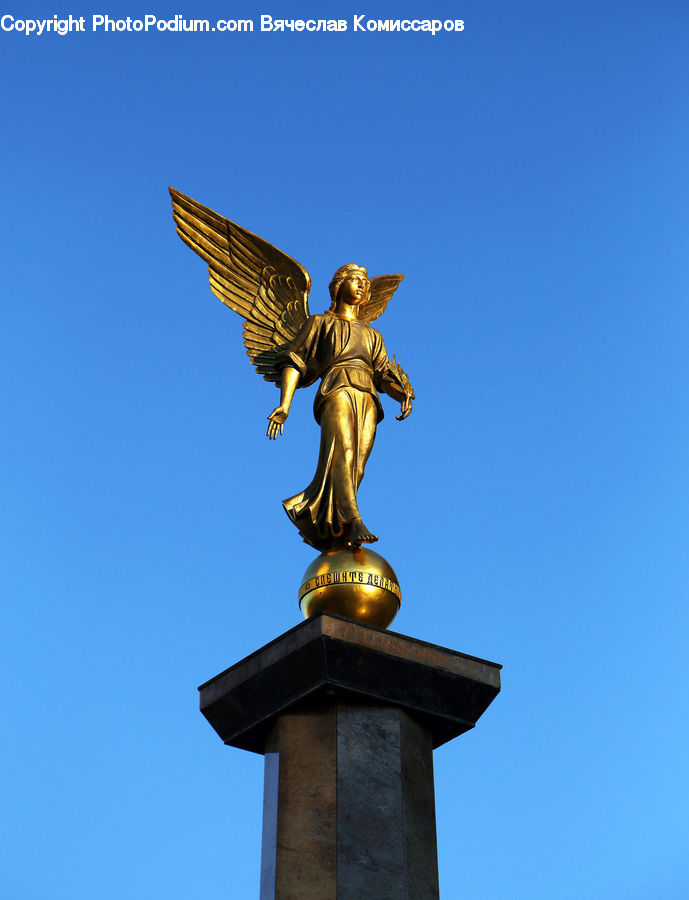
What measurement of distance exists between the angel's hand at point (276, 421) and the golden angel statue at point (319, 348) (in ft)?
0.04

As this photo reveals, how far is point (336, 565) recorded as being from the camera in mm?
12344

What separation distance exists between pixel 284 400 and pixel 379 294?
3068mm

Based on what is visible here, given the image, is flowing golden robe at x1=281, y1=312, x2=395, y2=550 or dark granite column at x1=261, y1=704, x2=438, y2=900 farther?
flowing golden robe at x1=281, y1=312, x2=395, y2=550

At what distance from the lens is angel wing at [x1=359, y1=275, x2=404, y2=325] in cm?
1583

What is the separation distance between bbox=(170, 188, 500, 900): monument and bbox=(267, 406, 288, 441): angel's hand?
0.04ft

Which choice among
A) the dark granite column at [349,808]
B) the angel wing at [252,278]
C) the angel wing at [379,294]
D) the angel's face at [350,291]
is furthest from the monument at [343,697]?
the angel wing at [379,294]

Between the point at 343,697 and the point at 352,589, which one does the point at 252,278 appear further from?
the point at 343,697

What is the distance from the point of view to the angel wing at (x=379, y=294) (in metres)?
15.8

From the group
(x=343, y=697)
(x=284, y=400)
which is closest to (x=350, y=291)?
(x=284, y=400)

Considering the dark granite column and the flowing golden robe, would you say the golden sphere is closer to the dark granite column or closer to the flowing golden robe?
the flowing golden robe

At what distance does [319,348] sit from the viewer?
14141 mm

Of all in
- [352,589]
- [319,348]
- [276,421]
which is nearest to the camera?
[352,589]

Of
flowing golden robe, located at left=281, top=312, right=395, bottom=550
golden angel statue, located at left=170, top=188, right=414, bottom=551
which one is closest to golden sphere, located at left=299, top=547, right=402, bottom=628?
golden angel statue, located at left=170, top=188, right=414, bottom=551

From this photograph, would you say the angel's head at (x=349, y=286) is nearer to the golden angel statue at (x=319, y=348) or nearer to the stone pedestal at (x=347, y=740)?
the golden angel statue at (x=319, y=348)
